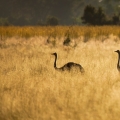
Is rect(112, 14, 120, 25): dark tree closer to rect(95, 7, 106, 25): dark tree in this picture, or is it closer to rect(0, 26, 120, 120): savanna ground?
rect(95, 7, 106, 25): dark tree

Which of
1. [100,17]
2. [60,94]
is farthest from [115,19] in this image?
[60,94]

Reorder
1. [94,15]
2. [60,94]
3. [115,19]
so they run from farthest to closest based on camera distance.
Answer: [94,15], [115,19], [60,94]

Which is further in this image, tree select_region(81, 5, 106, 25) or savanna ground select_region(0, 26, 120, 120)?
tree select_region(81, 5, 106, 25)

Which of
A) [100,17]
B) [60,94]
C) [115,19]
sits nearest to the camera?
[60,94]

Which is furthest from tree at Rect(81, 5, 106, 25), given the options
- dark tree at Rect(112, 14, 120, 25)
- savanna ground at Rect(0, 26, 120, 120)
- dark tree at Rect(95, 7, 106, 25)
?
savanna ground at Rect(0, 26, 120, 120)

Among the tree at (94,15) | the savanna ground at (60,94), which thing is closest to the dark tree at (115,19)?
the tree at (94,15)

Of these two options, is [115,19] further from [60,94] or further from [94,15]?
[60,94]

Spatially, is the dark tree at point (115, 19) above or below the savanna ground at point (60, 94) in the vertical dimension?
above

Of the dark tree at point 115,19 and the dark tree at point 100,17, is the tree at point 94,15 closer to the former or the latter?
the dark tree at point 100,17

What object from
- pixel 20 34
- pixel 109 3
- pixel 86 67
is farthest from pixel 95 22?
pixel 109 3

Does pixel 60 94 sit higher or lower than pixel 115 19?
lower

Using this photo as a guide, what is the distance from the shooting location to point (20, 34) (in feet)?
67.8

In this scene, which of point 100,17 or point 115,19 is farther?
point 100,17

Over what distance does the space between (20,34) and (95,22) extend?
59.7 ft
